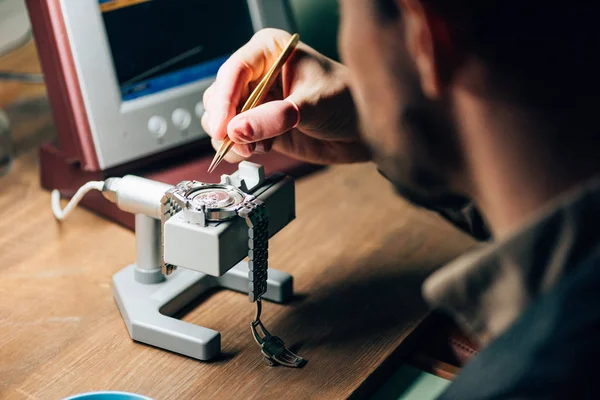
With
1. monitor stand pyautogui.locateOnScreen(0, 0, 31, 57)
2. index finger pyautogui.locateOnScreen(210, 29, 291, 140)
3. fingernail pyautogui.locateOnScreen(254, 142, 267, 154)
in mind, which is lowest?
fingernail pyautogui.locateOnScreen(254, 142, 267, 154)

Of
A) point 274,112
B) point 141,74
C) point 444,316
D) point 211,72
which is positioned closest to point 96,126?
point 141,74

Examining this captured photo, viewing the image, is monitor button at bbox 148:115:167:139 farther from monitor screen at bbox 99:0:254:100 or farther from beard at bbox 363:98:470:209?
beard at bbox 363:98:470:209

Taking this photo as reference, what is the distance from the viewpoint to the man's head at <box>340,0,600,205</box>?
0.53 metres

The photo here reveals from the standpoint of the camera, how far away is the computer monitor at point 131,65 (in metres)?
1.05

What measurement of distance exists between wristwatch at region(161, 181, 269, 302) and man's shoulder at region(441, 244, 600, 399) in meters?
0.33

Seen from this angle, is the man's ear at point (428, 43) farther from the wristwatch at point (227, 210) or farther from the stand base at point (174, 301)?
the stand base at point (174, 301)

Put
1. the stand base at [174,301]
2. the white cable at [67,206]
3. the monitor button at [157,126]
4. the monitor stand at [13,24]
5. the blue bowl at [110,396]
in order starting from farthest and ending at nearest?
the monitor stand at [13,24]
the monitor button at [157,126]
the white cable at [67,206]
the stand base at [174,301]
the blue bowl at [110,396]

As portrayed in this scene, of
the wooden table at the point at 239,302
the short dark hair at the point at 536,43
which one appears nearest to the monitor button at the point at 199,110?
the wooden table at the point at 239,302

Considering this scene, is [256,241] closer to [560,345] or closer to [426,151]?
[426,151]

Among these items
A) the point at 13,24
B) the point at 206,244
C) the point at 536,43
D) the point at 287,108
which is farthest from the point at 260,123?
the point at 13,24

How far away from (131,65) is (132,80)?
0.07ft

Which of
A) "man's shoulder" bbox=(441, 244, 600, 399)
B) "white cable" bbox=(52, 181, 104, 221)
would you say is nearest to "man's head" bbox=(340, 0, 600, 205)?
"man's shoulder" bbox=(441, 244, 600, 399)

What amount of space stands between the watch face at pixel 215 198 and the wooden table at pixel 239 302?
0.18 metres

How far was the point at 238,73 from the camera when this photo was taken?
926 mm
